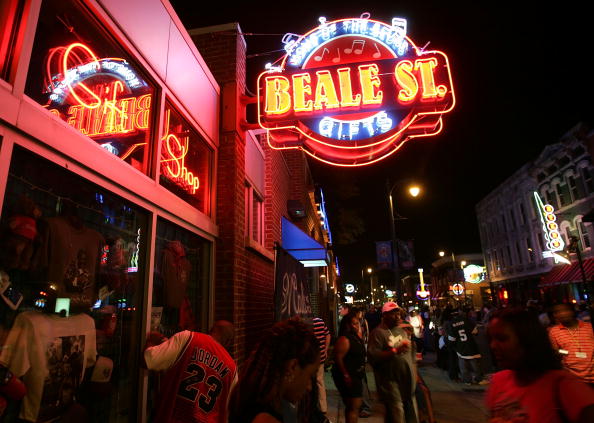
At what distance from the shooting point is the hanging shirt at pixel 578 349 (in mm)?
5301

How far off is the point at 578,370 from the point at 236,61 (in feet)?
23.0

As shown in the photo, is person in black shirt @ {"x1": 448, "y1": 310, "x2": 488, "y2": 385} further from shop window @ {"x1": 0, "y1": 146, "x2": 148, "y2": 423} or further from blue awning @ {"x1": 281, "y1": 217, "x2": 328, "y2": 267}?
shop window @ {"x1": 0, "y1": 146, "x2": 148, "y2": 423}

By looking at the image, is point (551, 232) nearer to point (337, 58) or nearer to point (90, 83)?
point (337, 58)

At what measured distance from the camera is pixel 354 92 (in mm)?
5836

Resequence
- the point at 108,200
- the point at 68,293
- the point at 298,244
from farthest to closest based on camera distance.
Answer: the point at 298,244
the point at 108,200
the point at 68,293

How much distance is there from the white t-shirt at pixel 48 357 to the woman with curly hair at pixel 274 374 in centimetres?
151

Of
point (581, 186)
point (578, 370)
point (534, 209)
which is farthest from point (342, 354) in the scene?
point (534, 209)

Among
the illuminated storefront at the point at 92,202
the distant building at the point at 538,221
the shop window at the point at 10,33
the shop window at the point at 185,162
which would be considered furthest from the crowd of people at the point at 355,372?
the distant building at the point at 538,221

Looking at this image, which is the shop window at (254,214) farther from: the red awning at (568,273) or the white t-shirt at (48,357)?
the red awning at (568,273)

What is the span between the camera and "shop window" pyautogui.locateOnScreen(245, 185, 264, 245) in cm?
771

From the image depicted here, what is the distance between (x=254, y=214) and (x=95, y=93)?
16.7ft

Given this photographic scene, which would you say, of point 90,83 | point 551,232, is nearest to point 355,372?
point 90,83

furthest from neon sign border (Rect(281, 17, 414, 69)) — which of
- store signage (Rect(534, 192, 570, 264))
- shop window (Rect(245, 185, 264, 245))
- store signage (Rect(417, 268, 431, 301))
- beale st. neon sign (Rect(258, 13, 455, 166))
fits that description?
store signage (Rect(417, 268, 431, 301))

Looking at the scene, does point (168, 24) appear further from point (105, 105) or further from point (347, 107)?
point (347, 107)
